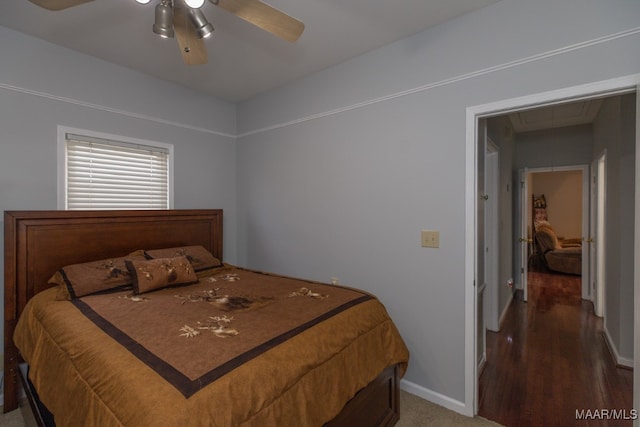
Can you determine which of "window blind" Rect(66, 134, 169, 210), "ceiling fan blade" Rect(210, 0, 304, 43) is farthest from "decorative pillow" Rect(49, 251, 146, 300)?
"ceiling fan blade" Rect(210, 0, 304, 43)

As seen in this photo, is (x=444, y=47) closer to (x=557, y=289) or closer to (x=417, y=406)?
(x=417, y=406)

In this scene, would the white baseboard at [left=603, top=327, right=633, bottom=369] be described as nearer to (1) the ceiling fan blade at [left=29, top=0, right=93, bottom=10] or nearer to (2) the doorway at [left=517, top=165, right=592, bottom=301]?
(2) the doorway at [left=517, top=165, right=592, bottom=301]

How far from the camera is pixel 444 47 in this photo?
2193 mm

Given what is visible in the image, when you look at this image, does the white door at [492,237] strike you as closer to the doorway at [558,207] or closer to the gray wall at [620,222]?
the gray wall at [620,222]

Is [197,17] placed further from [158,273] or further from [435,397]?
[435,397]

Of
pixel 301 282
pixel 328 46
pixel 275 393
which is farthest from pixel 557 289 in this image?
pixel 275 393

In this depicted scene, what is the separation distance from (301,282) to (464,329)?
4.04ft

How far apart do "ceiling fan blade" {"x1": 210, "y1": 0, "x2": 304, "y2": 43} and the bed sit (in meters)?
1.56

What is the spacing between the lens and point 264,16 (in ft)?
4.98

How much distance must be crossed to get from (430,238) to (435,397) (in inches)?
46.4

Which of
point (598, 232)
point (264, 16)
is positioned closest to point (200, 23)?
point (264, 16)

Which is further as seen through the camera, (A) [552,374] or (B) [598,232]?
(B) [598,232]

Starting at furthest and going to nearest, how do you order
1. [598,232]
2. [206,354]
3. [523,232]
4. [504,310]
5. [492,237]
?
[523,232] < [504,310] < [598,232] < [492,237] < [206,354]

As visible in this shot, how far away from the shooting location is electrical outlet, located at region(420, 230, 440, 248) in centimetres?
224
